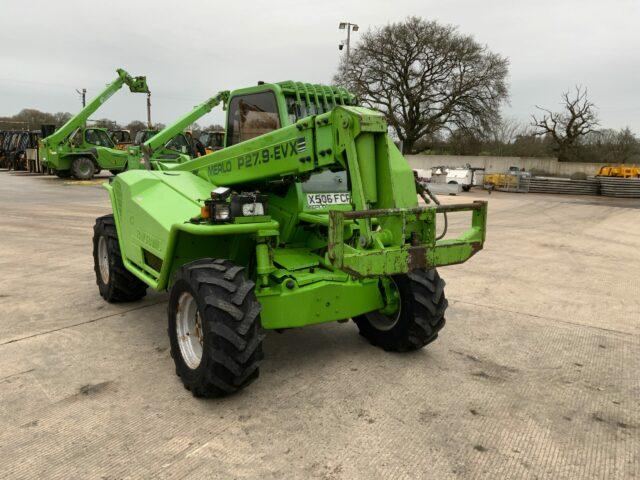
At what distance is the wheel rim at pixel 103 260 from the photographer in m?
5.54

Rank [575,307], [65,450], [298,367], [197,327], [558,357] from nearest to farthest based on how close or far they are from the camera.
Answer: [65,450] → [197,327] → [298,367] → [558,357] → [575,307]

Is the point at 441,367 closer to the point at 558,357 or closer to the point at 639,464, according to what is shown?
the point at 558,357

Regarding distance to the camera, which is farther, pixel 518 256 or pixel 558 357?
pixel 518 256

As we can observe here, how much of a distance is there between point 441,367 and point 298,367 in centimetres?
110

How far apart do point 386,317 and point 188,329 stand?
5.30ft

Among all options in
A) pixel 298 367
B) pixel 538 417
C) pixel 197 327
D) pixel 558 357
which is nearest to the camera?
pixel 538 417

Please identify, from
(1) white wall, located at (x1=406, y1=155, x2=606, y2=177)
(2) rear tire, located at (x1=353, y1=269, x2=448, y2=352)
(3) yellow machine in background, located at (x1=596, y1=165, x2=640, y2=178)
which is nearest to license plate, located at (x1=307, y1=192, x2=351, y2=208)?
(2) rear tire, located at (x1=353, y1=269, x2=448, y2=352)

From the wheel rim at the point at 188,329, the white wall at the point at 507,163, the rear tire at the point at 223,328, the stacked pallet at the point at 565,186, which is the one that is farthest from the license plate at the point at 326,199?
the white wall at the point at 507,163

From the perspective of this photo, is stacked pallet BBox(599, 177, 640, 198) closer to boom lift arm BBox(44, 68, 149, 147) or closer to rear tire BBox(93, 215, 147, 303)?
boom lift arm BBox(44, 68, 149, 147)

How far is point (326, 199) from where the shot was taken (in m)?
4.31

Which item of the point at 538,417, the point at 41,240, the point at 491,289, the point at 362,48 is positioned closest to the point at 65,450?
the point at 538,417

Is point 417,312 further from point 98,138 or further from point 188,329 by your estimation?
point 98,138

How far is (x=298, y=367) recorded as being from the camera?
3.95 meters

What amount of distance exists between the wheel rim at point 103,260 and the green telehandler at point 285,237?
79 cm
